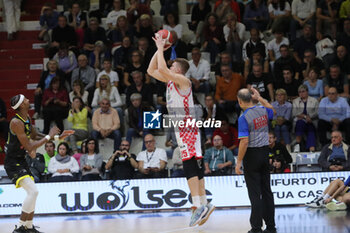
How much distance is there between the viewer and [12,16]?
61.6ft

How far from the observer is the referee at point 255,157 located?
879 centimetres

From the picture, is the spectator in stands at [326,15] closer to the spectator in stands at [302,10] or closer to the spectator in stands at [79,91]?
the spectator in stands at [302,10]

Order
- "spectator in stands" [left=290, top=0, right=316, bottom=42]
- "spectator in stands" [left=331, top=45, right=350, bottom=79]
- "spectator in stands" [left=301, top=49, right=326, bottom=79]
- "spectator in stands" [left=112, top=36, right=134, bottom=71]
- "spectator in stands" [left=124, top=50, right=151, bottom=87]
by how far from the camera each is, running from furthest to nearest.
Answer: "spectator in stands" [left=290, top=0, right=316, bottom=42] → "spectator in stands" [left=112, top=36, right=134, bottom=71] → "spectator in stands" [left=124, top=50, right=151, bottom=87] → "spectator in stands" [left=301, top=49, right=326, bottom=79] → "spectator in stands" [left=331, top=45, right=350, bottom=79]

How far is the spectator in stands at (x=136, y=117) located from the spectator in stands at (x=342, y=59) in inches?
189

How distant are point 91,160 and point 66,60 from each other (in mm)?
3980

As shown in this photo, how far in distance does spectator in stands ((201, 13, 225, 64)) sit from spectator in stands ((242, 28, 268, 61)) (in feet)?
2.40

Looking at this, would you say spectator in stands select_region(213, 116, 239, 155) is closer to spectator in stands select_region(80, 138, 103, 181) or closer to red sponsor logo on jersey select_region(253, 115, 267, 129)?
spectator in stands select_region(80, 138, 103, 181)

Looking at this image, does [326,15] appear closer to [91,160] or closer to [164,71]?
[91,160]

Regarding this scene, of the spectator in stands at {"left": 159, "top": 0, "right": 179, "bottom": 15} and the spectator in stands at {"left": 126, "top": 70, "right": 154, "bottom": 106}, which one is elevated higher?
the spectator in stands at {"left": 159, "top": 0, "right": 179, "bottom": 15}

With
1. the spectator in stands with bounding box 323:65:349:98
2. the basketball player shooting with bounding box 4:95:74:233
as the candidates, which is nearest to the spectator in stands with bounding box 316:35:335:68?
the spectator in stands with bounding box 323:65:349:98

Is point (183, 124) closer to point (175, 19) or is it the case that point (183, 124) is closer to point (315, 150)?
point (315, 150)

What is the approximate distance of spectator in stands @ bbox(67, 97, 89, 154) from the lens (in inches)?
604

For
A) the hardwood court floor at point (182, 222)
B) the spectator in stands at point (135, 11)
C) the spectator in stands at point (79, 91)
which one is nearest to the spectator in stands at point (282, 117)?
the hardwood court floor at point (182, 222)

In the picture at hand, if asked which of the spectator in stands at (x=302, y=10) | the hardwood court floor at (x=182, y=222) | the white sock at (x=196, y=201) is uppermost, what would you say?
the spectator in stands at (x=302, y=10)
